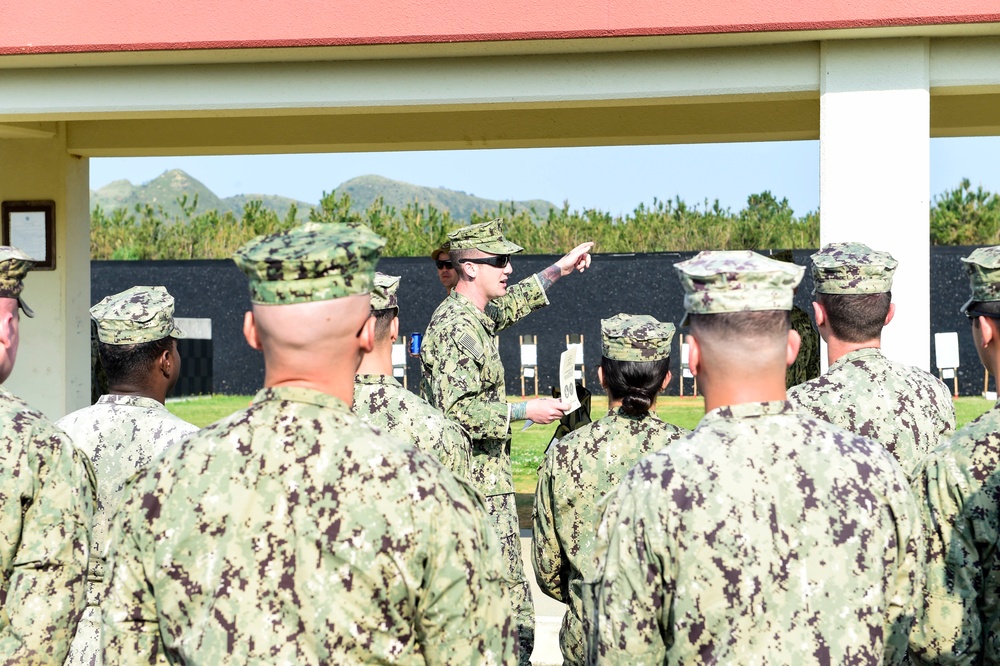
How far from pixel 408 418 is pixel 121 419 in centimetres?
106

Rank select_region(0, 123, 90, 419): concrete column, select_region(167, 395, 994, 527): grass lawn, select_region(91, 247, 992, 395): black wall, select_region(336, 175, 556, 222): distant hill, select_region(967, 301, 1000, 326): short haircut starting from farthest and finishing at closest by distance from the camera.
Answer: select_region(336, 175, 556, 222): distant hill < select_region(91, 247, 992, 395): black wall < select_region(167, 395, 994, 527): grass lawn < select_region(0, 123, 90, 419): concrete column < select_region(967, 301, 1000, 326): short haircut

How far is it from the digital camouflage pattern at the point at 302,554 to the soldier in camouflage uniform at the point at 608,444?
1635mm

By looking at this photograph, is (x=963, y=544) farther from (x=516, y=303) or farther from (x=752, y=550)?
(x=516, y=303)

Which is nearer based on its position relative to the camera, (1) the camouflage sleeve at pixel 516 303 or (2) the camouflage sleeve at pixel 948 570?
(2) the camouflage sleeve at pixel 948 570

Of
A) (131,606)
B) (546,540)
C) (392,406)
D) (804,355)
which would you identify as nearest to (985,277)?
(546,540)

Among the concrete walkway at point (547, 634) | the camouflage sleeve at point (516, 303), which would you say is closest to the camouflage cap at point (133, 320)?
the camouflage sleeve at point (516, 303)

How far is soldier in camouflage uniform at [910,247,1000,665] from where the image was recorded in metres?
2.70

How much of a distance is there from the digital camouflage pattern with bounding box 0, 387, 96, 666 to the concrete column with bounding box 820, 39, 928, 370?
355 cm

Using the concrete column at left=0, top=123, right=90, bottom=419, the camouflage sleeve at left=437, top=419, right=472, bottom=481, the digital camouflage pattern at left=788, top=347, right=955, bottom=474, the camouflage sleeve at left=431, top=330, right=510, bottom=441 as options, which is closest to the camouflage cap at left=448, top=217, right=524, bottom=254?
the camouflage sleeve at left=431, top=330, right=510, bottom=441

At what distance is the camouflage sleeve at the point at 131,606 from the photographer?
2.14m

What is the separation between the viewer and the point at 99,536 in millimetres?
3355

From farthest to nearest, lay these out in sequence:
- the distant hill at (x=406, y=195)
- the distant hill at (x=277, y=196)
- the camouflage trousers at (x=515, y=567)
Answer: the distant hill at (x=406, y=195) → the distant hill at (x=277, y=196) → the camouflage trousers at (x=515, y=567)

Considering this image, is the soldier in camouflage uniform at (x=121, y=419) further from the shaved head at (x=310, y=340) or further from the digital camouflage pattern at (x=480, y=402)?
the digital camouflage pattern at (x=480, y=402)

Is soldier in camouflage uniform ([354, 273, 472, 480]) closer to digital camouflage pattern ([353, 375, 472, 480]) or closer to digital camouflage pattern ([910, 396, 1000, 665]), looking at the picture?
digital camouflage pattern ([353, 375, 472, 480])
